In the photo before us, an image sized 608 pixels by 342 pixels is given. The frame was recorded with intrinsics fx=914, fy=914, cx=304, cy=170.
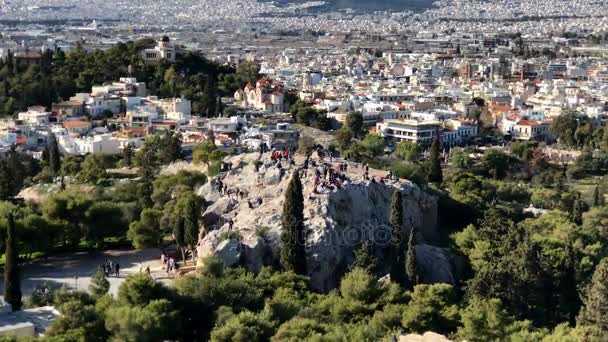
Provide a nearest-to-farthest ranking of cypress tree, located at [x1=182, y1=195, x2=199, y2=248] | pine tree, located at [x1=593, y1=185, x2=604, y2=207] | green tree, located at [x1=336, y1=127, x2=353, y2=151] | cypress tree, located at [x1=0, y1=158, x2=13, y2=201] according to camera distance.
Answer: cypress tree, located at [x1=182, y1=195, x2=199, y2=248]
cypress tree, located at [x1=0, y1=158, x2=13, y2=201]
pine tree, located at [x1=593, y1=185, x2=604, y2=207]
green tree, located at [x1=336, y1=127, x2=353, y2=151]

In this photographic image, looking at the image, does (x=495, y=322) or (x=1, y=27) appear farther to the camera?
(x=1, y=27)

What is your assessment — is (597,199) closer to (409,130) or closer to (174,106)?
(409,130)

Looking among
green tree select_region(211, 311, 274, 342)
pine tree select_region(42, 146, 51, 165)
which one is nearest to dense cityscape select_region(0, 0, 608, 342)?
green tree select_region(211, 311, 274, 342)

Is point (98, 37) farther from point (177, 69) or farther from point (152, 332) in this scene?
point (152, 332)

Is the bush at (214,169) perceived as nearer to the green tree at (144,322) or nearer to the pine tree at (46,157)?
the green tree at (144,322)

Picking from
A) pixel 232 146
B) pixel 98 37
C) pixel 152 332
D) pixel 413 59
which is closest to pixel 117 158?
pixel 232 146

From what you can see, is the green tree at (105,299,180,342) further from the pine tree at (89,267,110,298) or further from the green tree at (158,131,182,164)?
the green tree at (158,131,182,164)

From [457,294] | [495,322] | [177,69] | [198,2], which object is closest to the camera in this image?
[495,322]

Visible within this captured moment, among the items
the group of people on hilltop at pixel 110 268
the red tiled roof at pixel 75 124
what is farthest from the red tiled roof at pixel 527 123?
the group of people on hilltop at pixel 110 268
